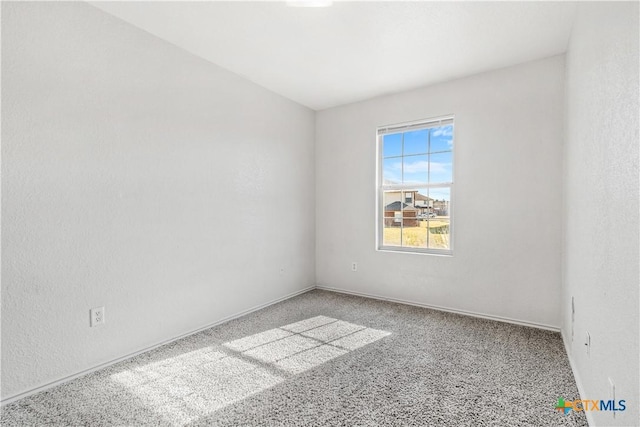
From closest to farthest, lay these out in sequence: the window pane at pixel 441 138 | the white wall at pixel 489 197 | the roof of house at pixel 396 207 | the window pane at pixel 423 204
Result: the white wall at pixel 489 197 < the window pane at pixel 441 138 < the window pane at pixel 423 204 < the roof of house at pixel 396 207

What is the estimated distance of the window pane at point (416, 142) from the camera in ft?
12.0

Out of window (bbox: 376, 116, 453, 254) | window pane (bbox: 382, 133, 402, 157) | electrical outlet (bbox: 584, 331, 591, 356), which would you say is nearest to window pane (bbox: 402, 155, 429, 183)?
window (bbox: 376, 116, 453, 254)

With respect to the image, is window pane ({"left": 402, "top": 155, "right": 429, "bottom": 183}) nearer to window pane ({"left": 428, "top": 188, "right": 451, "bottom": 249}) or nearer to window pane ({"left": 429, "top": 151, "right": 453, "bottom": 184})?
window pane ({"left": 429, "top": 151, "right": 453, "bottom": 184})

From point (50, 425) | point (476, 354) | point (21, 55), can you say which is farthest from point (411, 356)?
point (21, 55)

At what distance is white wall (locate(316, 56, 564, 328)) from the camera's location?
2.90 m

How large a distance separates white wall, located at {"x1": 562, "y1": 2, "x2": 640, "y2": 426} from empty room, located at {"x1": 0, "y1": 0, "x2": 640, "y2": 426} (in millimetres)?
18

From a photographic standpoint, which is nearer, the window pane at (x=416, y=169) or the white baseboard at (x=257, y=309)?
the white baseboard at (x=257, y=309)

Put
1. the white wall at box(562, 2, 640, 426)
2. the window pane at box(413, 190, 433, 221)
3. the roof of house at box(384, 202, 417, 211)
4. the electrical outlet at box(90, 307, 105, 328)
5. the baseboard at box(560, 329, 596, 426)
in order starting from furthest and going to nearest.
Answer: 1. the roof of house at box(384, 202, 417, 211)
2. the window pane at box(413, 190, 433, 221)
3. the electrical outlet at box(90, 307, 105, 328)
4. the baseboard at box(560, 329, 596, 426)
5. the white wall at box(562, 2, 640, 426)

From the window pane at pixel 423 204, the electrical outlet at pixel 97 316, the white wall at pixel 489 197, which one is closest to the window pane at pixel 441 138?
the white wall at pixel 489 197

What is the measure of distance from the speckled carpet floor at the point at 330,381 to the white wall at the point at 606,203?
335 millimetres

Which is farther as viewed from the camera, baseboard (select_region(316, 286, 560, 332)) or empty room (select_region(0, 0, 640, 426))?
baseboard (select_region(316, 286, 560, 332))

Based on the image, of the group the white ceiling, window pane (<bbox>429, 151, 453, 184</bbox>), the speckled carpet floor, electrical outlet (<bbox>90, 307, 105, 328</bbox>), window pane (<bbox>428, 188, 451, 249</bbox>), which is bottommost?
the speckled carpet floor

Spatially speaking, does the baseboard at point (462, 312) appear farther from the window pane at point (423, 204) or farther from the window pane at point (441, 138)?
the window pane at point (441, 138)

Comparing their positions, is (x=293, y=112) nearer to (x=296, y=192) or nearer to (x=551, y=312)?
(x=296, y=192)
